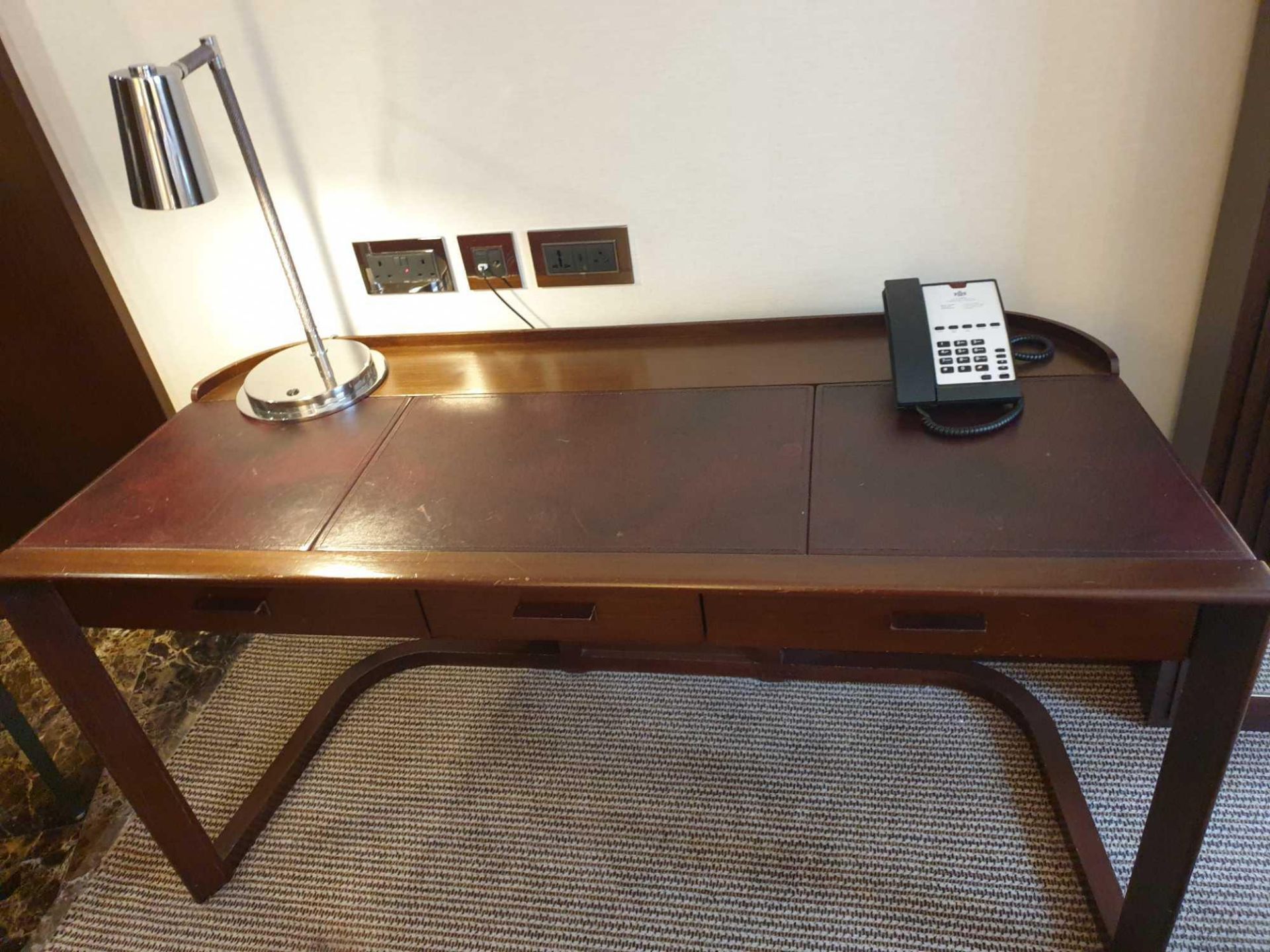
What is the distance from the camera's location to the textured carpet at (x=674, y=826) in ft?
4.51

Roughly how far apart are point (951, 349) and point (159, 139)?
3.55 ft

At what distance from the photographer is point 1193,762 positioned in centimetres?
101

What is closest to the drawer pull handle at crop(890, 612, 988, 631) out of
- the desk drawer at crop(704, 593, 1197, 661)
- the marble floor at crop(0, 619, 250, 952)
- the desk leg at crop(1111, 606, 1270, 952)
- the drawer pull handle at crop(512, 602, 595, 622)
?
the desk drawer at crop(704, 593, 1197, 661)

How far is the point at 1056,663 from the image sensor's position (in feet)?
5.70

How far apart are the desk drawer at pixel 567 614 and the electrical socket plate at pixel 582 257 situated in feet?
2.19

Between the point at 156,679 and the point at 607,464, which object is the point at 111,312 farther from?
the point at 607,464

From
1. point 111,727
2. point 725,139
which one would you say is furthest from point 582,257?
point 111,727

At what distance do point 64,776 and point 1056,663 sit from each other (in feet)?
6.28

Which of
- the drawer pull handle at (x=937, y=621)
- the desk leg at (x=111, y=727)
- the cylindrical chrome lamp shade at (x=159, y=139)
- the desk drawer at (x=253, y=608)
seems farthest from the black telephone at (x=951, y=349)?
the desk leg at (x=111, y=727)

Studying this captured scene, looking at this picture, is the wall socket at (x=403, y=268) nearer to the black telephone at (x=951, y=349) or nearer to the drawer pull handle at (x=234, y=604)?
the drawer pull handle at (x=234, y=604)

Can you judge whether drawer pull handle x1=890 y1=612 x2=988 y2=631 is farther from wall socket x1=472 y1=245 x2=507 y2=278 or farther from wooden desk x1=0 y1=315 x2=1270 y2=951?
wall socket x1=472 y1=245 x2=507 y2=278

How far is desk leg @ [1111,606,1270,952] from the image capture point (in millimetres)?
930

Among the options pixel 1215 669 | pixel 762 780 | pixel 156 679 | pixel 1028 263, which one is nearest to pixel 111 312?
pixel 156 679

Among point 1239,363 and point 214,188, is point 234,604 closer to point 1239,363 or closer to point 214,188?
point 214,188
